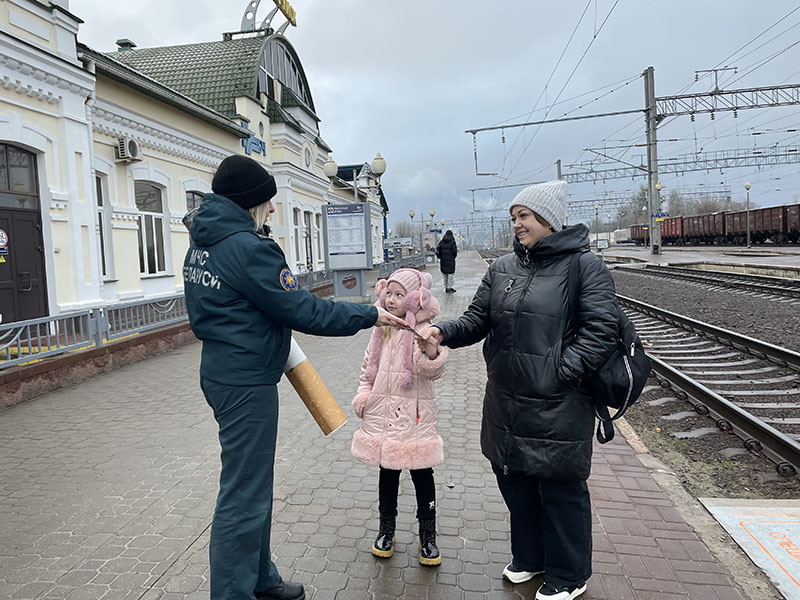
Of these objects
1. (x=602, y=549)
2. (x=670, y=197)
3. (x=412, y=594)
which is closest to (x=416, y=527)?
(x=412, y=594)

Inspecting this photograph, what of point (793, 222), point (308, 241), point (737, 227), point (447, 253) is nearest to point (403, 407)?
point (447, 253)

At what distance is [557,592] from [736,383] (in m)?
5.08

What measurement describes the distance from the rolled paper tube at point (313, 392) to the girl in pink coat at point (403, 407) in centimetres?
24

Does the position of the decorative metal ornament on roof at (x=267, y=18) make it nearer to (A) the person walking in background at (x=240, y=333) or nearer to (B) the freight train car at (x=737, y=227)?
(A) the person walking in background at (x=240, y=333)

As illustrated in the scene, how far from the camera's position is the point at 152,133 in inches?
495

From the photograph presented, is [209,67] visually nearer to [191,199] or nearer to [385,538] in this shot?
[191,199]

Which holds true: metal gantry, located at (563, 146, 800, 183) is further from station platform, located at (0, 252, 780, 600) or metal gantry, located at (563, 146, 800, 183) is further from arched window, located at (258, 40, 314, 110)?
station platform, located at (0, 252, 780, 600)

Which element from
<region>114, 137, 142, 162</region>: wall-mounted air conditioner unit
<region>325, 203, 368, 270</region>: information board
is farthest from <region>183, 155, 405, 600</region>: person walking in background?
<region>325, 203, 368, 270</region>: information board

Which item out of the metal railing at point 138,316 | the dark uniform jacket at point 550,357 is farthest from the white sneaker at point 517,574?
the metal railing at point 138,316

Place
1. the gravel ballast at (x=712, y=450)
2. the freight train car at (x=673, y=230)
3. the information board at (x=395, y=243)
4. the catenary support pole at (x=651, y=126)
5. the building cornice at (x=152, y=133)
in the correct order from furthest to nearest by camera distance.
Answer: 1. the freight train car at (x=673, y=230)
2. the information board at (x=395, y=243)
3. the catenary support pole at (x=651, y=126)
4. the building cornice at (x=152, y=133)
5. the gravel ballast at (x=712, y=450)

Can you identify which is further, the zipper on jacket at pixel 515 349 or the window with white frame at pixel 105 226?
the window with white frame at pixel 105 226

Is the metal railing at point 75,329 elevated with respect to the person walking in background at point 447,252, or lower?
lower

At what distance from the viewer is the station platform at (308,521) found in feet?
9.19

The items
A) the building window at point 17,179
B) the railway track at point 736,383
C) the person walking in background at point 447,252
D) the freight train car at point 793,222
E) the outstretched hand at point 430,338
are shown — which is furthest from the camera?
the freight train car at point 793,222
